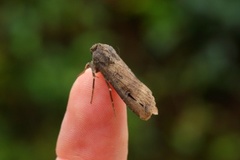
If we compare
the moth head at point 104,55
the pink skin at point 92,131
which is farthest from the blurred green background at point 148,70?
the pink skin at point 92,131

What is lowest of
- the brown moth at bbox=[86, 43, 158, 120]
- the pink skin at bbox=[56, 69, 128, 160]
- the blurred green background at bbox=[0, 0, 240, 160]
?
the pink skin at bbox=[56, 69, 128, 160]

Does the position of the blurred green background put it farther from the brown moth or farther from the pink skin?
the pink skin

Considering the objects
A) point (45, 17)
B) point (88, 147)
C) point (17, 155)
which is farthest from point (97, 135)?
point (45, 17)

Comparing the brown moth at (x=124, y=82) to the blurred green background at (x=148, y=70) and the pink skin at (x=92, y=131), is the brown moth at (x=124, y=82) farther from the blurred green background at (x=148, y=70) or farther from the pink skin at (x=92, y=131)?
the blurred green background at (x=148, y=70)

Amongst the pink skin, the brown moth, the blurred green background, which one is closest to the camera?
the pink skin

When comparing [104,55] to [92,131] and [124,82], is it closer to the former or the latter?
[124,82]

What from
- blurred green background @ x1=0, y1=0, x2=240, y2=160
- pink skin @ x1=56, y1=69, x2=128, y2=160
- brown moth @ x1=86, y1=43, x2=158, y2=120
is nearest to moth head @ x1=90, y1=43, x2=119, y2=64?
brown moth @ x1=86, y1=43, x2=158, y2=120

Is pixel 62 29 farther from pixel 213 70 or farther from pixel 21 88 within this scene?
pixel 213 70
